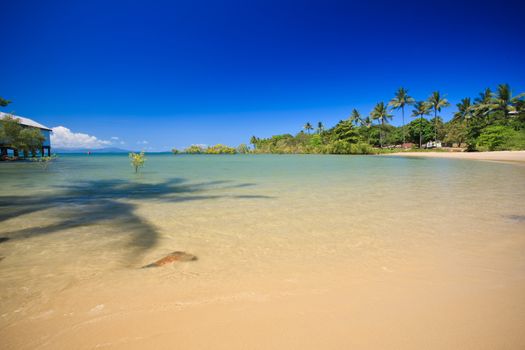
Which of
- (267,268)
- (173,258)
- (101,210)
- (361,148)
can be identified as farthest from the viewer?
(361,148)

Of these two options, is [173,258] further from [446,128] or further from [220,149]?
[220,149]

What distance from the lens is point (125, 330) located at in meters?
2.12

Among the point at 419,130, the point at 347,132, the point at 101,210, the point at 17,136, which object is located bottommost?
the point at 101,210

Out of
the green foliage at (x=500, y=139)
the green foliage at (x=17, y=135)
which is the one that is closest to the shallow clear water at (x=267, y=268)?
the green foliage at (x=17, y=135)

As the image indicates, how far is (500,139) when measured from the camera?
3900 cm

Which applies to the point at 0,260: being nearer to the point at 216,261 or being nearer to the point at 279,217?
the point at 216,261

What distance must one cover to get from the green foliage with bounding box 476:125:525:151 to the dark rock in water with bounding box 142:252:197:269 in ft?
164

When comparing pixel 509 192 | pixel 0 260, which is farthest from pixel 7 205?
pixel 509 192

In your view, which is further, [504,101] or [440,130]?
[440,130]

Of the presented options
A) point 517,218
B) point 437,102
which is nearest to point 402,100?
point 437,102

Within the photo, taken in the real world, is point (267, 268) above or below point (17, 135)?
below

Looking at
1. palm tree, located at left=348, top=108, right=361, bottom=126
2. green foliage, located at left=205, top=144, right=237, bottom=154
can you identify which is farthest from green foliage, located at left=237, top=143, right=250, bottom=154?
palm tree, located at left=348, top=108, right=361, bottom=126

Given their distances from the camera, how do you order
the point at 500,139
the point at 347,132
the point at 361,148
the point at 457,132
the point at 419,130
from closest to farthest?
the point at 500,139 → the point at 457,132 → the point at 361,148 → the point at 347,132 → the point at 419,130

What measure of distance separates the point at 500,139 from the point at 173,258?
51916 millimetres
